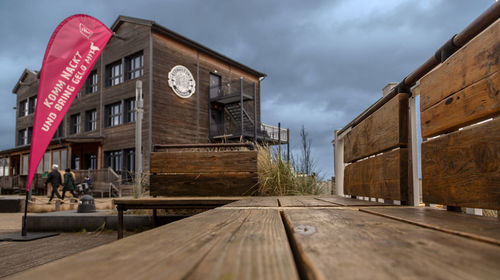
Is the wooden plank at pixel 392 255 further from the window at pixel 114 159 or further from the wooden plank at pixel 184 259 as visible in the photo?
the window at pixel 114 159

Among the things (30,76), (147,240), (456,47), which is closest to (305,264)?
(147,240)

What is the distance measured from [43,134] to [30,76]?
953 inches

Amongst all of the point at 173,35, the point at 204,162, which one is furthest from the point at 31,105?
the point at 204,162

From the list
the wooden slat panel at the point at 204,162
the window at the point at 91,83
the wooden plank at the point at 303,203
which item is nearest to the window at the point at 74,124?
the window at the point at 91,83

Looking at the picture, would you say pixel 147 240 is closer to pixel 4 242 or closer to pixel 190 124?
pixel 4 242

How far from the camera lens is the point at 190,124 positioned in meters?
16.7

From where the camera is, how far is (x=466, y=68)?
1.36 m

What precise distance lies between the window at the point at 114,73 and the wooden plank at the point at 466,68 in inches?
689

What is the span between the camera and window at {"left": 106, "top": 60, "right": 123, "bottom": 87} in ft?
56.4

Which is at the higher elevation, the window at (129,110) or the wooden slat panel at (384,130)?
the window at (129,110)

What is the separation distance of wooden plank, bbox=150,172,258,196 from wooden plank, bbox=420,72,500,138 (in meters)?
2.53

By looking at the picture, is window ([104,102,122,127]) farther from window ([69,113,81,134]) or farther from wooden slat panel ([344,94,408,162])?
wooden slat panel ([344,94,408,162])

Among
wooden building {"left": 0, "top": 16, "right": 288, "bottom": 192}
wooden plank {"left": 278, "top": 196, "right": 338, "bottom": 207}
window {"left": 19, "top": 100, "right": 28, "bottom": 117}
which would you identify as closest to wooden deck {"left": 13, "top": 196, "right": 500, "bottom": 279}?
wooden plank {"left": 278, "top": 196, "right": 338, "bottom": 207}

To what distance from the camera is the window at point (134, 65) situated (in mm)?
16078
